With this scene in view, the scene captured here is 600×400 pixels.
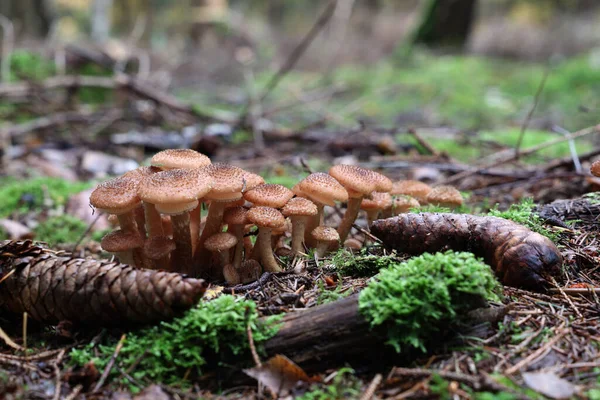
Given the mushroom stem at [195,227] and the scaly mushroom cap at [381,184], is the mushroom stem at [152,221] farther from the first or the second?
the scaly mushroom cap at [381,184]

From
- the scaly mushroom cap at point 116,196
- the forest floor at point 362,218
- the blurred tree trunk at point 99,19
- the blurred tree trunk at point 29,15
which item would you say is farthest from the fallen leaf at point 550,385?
the blurred tree trunk at point 99,19

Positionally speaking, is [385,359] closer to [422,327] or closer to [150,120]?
[422,327]

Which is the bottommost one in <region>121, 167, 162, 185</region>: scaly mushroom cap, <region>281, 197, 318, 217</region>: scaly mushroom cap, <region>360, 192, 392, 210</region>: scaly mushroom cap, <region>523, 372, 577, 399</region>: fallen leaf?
<region>523, 372, 577, 399</region>: fallen leaf

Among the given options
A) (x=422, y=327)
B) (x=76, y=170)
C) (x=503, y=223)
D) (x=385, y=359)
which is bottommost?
(x=76, y=170)

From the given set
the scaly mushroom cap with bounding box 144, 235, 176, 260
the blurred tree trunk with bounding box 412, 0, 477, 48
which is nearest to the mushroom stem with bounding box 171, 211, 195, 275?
the scaly mushroom cap with bounding box 144, 235, 176, 260

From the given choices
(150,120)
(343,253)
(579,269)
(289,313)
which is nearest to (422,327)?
(289,313)

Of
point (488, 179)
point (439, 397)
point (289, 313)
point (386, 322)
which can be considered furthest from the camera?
point (488, 179)

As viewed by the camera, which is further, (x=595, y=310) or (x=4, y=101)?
(x=4, y=101)

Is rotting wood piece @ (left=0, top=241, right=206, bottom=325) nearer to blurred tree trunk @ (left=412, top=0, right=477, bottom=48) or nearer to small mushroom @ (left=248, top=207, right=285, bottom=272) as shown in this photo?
small mushroom @ (left=248, top=207, right=285, bottom=272)
